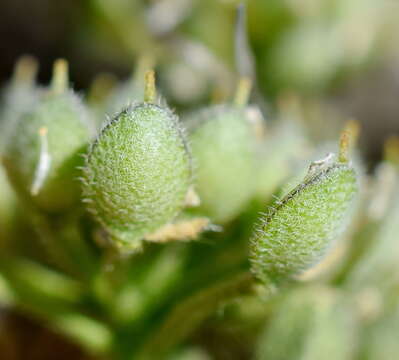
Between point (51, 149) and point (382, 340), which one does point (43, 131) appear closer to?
point (51, 149)

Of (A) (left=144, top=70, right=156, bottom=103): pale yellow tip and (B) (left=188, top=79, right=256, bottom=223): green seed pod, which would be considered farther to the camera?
(B) (left=188, top=79, right=256, bottom=223): green seed pod

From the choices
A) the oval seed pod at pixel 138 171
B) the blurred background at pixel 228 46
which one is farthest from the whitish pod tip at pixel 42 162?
the blurred background at pixel 228 46

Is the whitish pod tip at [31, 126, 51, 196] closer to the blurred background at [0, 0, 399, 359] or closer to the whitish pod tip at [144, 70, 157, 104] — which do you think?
the whitish pod tip at [144, 70, 157, 104]

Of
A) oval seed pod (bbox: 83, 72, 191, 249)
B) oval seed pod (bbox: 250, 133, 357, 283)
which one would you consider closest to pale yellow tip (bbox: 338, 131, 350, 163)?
oval seed pod (bbox: 250, 133, 357, 283)

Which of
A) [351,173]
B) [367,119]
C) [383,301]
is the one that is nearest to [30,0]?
[367,119]

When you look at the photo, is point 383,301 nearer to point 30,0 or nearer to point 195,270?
point 195,270

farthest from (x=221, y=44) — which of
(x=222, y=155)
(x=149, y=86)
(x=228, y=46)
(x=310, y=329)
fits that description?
(x=149, y=86)
